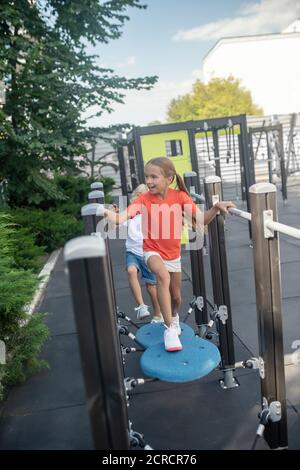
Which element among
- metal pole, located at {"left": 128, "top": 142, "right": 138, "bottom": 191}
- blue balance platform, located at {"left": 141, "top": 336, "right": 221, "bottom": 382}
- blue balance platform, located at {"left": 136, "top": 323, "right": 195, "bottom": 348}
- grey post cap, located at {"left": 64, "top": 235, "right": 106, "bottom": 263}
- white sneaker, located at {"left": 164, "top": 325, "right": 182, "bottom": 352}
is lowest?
blue balance platform, located at {"left": 136, "top": 323, "right": 195, "bottom": 348}

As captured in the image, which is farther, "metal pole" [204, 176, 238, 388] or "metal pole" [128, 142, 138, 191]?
"metal pole" [128, 142, 138, 191]

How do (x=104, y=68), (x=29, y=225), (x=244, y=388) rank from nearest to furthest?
(x=244, y=388), (x=29, y=225), (x=104, y=68)

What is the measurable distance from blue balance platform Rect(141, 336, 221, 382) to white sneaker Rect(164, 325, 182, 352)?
30 millimetres

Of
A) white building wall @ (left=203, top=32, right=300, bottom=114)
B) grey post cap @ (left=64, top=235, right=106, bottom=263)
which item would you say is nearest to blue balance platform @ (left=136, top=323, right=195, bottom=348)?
grey post cap @ (left=64, top=235, right=106, bottom=263)

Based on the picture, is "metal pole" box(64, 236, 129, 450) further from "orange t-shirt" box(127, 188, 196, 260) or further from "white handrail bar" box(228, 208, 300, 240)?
"orange t-shirt" box(127, 188, 196, 260)

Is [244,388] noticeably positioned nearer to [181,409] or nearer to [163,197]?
[181,409]

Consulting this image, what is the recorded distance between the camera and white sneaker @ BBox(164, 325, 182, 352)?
2.82 meters

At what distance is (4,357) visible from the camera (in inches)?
122

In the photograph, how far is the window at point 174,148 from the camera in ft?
25.3

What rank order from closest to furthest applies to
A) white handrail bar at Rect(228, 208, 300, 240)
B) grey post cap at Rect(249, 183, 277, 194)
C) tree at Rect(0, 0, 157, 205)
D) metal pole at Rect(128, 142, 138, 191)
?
white handrail bar at Rect(228, 208, 300, 240) → grey post cap at Rect(249, 183, 277, 194) → tree at Rect(0, 0, 157, 205) → metal pole at Rect(128, 142, 138, 191)

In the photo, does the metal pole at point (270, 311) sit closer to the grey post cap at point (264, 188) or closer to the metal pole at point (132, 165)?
the grey post cap at point (264, 188)

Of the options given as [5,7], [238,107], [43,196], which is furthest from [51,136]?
[238,107]

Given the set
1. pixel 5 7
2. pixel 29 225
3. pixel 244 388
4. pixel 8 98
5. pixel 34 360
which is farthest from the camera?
pixel 29 225

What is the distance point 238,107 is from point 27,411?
42731 mm
